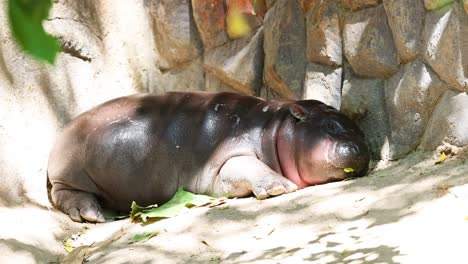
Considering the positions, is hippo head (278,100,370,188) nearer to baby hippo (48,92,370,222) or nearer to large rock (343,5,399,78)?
baby hippo (48,92,370,222)

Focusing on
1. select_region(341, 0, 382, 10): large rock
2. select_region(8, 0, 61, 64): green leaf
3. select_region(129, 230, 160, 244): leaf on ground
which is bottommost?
select_region(129, 230, 160, 244): leaf on ground

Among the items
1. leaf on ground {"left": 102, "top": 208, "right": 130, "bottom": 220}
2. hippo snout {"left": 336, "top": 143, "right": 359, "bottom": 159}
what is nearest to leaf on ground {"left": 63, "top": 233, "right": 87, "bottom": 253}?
leaf on ground {"left": 102, "top": 208, "right": 130, "bottom": 220}

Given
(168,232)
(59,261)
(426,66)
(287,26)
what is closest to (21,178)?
(59,261)

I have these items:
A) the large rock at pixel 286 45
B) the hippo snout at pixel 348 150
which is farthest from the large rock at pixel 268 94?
the hippo snout at pixel 348 150

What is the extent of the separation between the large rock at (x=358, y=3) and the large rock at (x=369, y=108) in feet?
1.45

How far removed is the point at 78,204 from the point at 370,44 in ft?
8.09

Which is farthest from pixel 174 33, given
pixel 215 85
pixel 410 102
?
pixel 410 102

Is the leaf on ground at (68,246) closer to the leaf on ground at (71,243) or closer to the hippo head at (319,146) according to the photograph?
the leaf on ground at (71,243)

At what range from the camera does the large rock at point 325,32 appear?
4882 mm

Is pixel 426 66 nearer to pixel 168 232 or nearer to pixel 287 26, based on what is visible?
pixel 287 26

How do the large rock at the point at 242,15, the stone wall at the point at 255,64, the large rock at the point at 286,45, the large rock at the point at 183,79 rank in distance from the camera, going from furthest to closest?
the large rock at the point at 183,79
the large rock at the point at 242,15
the large rock at the point at 286,45
the stone wall at the point at 255,64

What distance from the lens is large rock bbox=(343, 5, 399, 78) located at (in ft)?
15.0

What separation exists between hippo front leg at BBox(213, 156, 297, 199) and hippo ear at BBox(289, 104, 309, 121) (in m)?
0.44

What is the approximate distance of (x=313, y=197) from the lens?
13.5 ft
